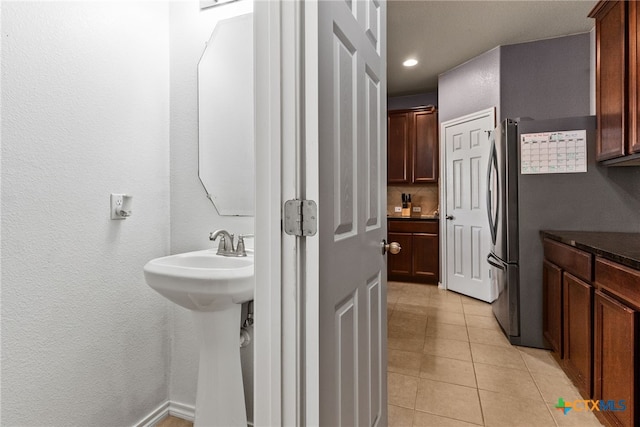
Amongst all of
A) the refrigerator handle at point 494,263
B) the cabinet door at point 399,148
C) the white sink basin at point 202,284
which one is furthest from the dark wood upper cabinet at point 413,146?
the white sink basin at point 202,284

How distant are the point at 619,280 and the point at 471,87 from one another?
3.09 m

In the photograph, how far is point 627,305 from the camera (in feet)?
4.63

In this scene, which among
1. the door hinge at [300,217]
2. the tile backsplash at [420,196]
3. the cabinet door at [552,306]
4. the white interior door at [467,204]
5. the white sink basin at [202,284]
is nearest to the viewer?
the door hinge at [300,217]

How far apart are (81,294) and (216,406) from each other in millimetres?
718

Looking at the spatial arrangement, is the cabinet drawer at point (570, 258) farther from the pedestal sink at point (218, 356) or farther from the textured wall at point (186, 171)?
→ the textured wall at point (186, 171)

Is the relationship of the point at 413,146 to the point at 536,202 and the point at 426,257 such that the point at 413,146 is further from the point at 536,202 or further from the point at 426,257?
the point at 536,202

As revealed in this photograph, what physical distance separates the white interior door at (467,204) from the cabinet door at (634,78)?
5.69 ft

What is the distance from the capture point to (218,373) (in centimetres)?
144

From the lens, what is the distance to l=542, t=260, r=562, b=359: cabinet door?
2223 millimetres

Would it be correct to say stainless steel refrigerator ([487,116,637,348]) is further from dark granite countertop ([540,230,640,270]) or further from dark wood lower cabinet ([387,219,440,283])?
dark wood lower cabinet ([387,219,440,283])

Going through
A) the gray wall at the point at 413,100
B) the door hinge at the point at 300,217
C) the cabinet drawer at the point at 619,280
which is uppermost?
the gray wall at the point at 413,100

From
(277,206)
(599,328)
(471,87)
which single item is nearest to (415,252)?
(471,87)

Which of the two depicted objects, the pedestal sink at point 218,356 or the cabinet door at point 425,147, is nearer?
the pedestal sink at point 218,356

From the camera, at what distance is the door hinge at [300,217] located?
32.3 inches
